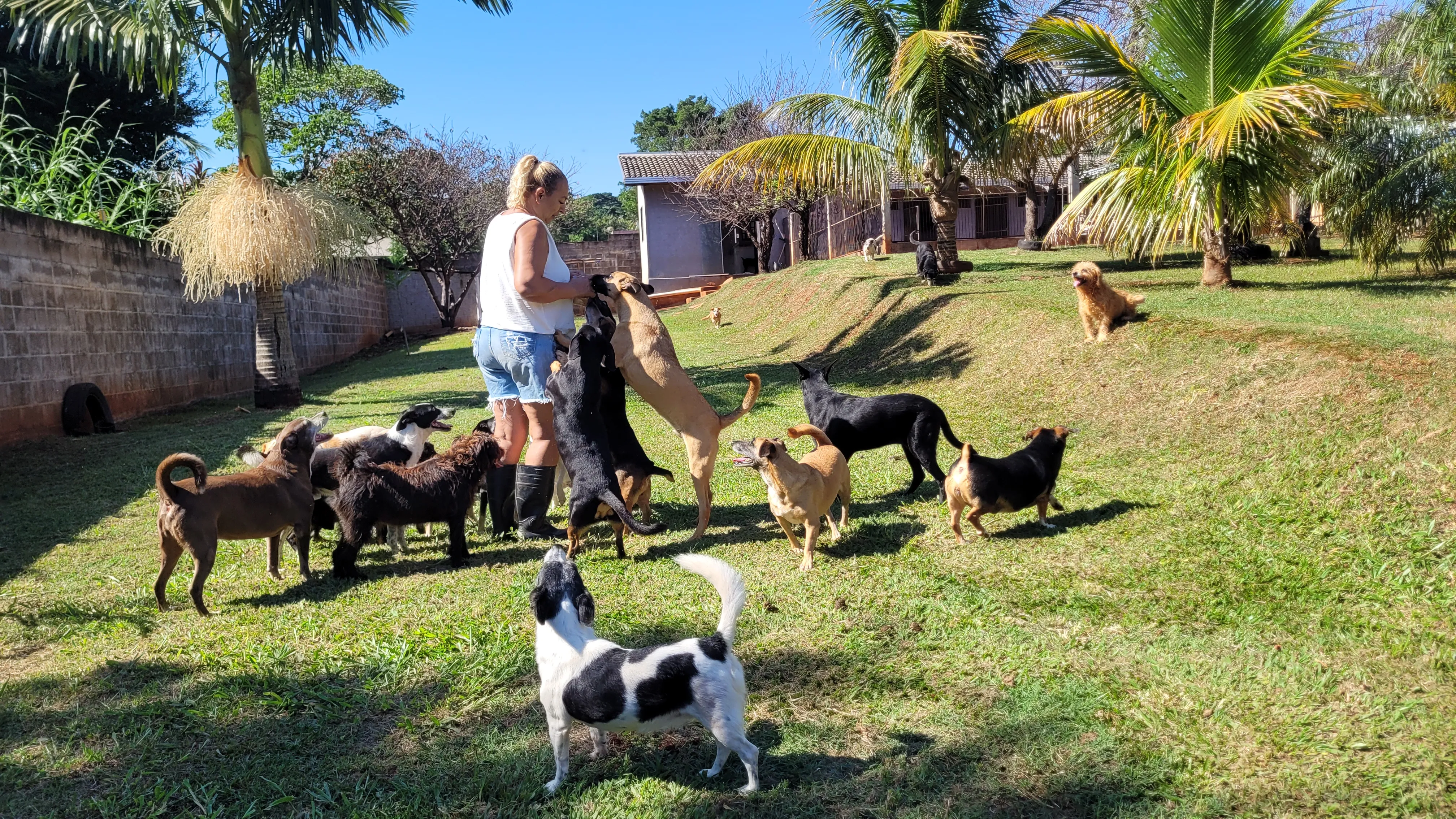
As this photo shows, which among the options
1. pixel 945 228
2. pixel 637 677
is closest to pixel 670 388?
pixel 637 677

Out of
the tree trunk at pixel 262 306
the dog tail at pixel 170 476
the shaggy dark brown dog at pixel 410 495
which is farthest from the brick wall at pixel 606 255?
the dog tail at pixel 170 476

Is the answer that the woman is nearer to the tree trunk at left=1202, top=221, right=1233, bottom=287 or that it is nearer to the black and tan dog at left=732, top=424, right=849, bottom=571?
the black and tan dog at left=732, top=424, right=849, bottom=571

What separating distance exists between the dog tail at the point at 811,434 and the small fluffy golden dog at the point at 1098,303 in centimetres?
405

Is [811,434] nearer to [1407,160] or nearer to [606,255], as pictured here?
[1407,160]

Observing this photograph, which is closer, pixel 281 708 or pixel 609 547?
pixel 281 708

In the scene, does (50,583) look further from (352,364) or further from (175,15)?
(352,364)

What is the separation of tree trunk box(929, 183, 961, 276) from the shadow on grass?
11.4m

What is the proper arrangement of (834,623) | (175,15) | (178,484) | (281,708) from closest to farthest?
(281,708) → (834,623) → (178,484) → (175,15)

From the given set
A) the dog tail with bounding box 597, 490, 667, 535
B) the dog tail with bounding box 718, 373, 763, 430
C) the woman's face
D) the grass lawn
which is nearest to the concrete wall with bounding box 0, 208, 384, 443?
the grass lawn

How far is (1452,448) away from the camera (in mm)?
5215

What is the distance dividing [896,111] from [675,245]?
20205 mm

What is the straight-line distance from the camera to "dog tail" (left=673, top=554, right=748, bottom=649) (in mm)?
2887

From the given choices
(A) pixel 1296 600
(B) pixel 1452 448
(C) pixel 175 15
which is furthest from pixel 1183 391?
(C) pixel 175 15

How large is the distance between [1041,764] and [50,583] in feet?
17.7
